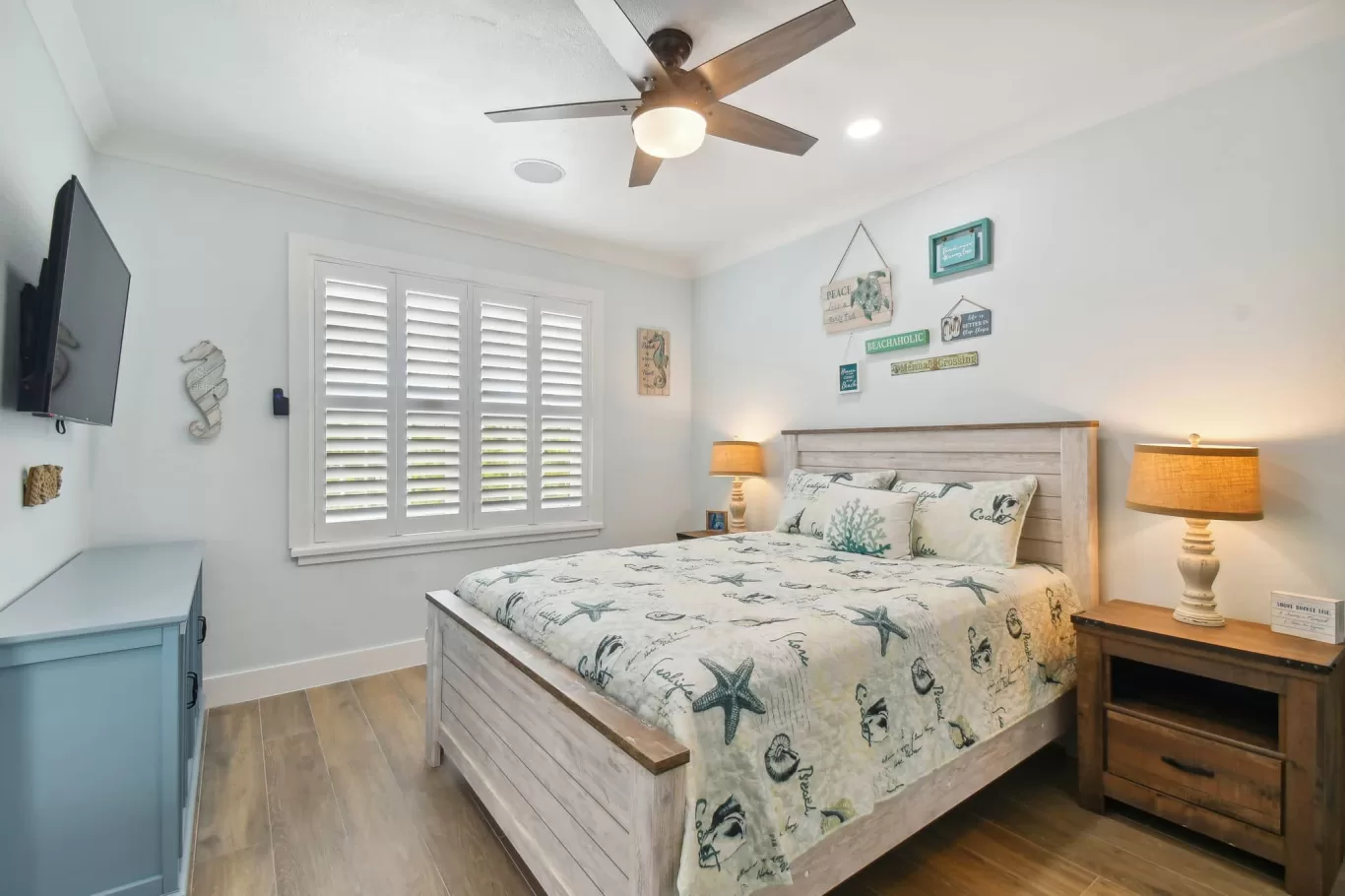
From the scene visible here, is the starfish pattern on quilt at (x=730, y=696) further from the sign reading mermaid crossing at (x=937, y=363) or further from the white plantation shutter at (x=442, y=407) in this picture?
the white plantation shutter at (x=442, y=407)

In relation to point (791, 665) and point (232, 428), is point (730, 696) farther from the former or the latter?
point (232, 428)

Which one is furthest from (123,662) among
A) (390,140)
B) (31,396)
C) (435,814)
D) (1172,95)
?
(1172,95)

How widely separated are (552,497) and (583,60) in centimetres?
248

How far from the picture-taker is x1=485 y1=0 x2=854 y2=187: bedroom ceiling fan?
1.61 metres

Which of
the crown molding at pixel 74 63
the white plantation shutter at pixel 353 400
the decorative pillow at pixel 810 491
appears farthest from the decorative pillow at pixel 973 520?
the crown molding at pixel 74 63

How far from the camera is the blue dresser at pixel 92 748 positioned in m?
1.42

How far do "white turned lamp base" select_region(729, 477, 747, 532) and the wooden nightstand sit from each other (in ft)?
6.73

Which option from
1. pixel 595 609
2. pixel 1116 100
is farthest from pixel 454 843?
pixel 1116 100

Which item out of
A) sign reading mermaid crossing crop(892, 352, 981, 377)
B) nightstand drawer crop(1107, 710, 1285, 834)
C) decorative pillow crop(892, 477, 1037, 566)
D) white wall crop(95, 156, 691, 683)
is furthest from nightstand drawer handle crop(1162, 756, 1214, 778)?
white wall crop(95, 156, 691, 683)

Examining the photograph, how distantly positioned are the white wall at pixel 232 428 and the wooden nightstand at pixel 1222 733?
3107 millimetres

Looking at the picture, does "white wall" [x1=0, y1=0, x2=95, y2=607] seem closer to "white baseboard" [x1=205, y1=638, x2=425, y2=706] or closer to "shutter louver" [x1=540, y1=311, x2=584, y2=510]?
Answer: "white baseboard" [x1=205, y1=638, x2=425, y2=706]

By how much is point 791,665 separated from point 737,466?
8.05 ft

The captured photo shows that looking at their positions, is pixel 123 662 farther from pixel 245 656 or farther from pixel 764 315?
pixel 764 315

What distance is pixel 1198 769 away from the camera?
1804 mm
